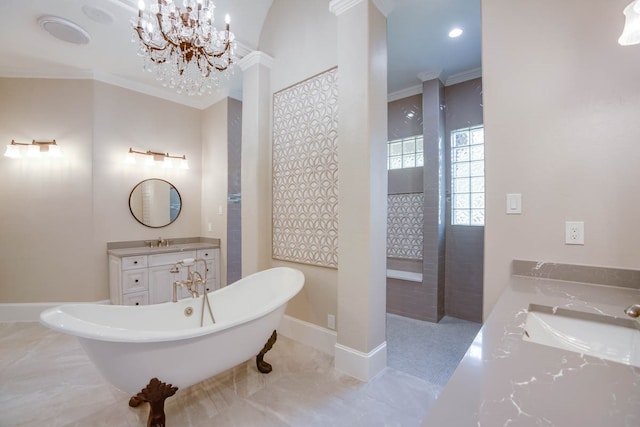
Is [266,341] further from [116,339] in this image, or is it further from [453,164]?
[453,164]

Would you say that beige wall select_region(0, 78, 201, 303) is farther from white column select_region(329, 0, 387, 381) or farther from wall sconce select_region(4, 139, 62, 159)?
white column select_region(329, 0, 387, 381)

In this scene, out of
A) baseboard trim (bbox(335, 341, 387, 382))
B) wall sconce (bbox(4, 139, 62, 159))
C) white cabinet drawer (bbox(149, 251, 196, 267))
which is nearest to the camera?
baseboard trim (bbox(335, 341, 387, 382))

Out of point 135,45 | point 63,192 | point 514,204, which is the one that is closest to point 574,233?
point 514,204

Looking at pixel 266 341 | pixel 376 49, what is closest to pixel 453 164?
pixel 376 49

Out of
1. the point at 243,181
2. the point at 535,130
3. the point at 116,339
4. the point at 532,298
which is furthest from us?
the point at 243,181

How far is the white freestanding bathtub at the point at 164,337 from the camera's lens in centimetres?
136

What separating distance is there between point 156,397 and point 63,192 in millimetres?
2999

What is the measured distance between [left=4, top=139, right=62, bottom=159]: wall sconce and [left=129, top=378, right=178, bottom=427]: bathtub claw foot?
3160 mm

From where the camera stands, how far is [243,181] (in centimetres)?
299

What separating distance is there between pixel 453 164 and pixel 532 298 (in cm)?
243

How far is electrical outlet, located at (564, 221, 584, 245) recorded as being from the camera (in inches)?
53.8

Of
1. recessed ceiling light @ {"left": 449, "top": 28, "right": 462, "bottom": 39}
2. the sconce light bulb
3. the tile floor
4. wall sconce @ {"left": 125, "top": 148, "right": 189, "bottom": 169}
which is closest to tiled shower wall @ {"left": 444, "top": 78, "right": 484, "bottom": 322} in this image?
recessed ceiling light @ {"left": 449, "top": 28, "right": 462, "bottom": 39}

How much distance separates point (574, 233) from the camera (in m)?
1.38

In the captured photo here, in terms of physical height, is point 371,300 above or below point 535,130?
below
